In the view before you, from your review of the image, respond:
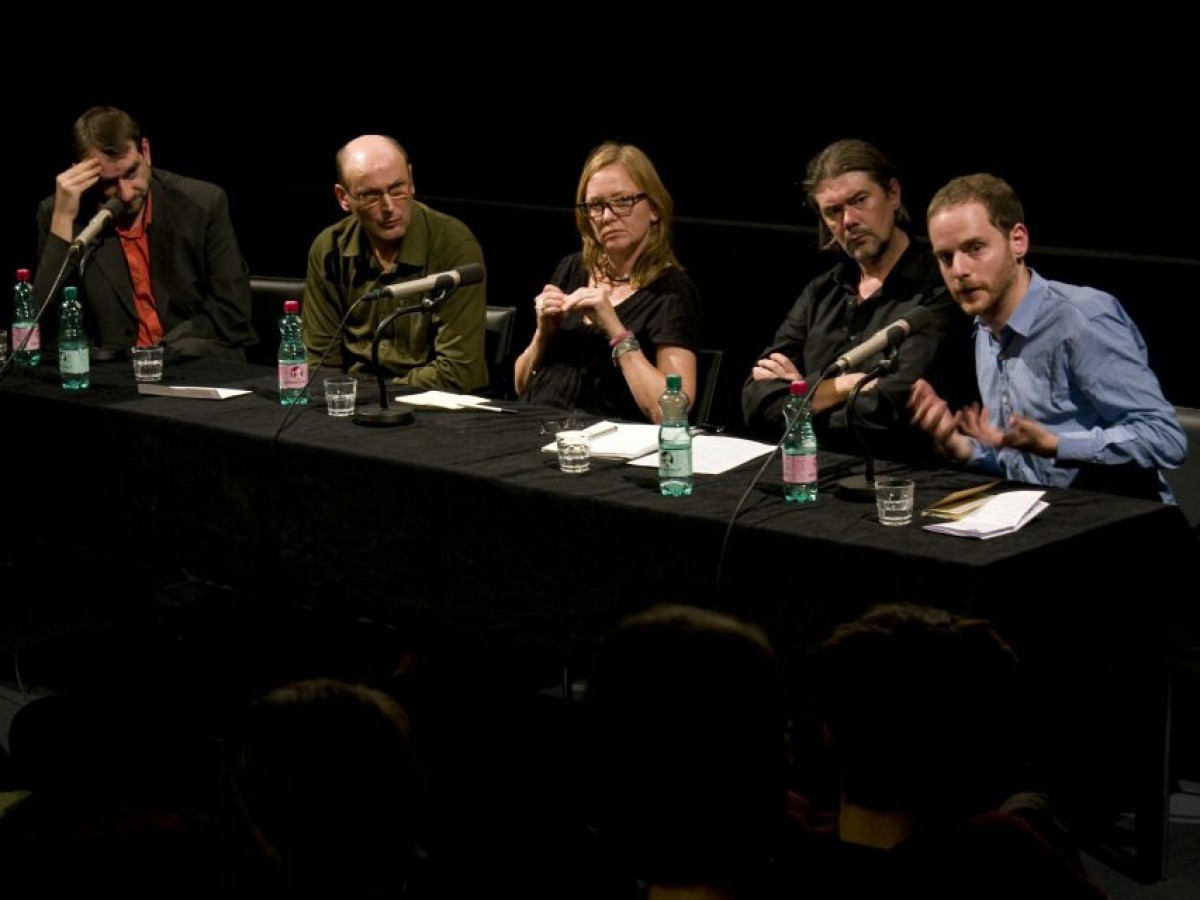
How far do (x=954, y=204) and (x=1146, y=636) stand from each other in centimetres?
103

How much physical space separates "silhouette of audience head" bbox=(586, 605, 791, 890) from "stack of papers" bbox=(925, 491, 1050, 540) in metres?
1.15

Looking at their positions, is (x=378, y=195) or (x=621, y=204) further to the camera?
(x=378, y=195)

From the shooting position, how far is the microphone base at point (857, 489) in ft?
9.66

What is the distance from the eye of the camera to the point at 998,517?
9.07ft

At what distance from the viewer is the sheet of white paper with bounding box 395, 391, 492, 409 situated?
3848 millimetres

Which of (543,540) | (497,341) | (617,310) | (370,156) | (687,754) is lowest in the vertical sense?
(543,540)

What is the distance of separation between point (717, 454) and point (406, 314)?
1257 millimetres

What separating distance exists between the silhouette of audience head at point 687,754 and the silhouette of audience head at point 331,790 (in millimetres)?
189

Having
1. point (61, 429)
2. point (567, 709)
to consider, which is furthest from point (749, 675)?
point (61, 429)

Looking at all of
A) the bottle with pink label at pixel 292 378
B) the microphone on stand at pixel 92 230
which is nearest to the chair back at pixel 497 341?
the bottle with pink label at pixel 292 378

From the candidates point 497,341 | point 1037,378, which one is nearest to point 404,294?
point 497,341

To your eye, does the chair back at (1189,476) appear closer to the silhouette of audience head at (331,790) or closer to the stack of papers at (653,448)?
the stack of papers at (653,448)

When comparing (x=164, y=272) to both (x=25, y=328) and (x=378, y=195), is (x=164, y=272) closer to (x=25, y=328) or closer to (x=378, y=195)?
(x=25, y=328)

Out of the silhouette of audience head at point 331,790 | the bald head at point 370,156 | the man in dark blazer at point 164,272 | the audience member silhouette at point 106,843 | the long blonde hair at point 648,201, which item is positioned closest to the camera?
the audience member silhouette at point 106,843
